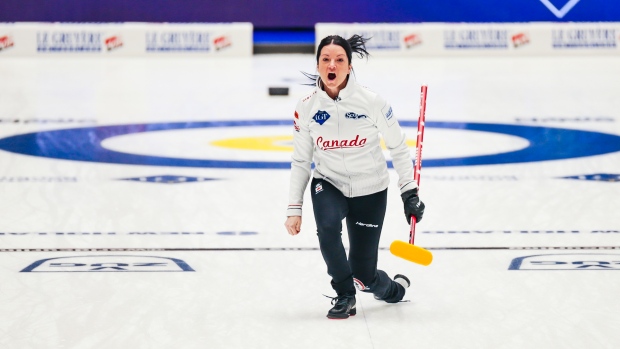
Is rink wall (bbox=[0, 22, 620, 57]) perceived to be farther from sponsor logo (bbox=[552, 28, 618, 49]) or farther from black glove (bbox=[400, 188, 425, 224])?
black glove (bbox=[400, 188, 425, 224])

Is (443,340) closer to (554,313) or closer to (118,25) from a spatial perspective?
(554,313)

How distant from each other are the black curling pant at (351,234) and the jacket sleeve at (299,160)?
0.20 feet

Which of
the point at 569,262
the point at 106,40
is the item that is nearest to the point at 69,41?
the point at 106,40

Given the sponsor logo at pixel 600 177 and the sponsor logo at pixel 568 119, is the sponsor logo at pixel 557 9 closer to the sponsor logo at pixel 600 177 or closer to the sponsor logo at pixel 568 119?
the sponsor logo at pixel 568 119

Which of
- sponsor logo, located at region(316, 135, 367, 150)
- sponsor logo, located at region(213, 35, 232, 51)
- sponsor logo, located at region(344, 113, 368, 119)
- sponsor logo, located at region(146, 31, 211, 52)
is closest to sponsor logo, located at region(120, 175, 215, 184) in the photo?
sponsor logo, located at region(316, 135, 367, 150)

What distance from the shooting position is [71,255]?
561cm

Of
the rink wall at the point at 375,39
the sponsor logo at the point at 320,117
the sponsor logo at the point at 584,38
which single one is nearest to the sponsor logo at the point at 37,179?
the sponsor logo at the point at 320,117

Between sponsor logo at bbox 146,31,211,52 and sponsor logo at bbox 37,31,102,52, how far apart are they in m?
0.94

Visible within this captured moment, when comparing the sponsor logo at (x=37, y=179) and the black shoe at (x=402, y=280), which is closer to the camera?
the black shoe at (x=402, y=280)

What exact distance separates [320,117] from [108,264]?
5.65 feet

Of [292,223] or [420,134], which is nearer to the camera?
[292,223]

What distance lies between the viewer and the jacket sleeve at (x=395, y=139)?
4305mm

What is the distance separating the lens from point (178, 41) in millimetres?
18703

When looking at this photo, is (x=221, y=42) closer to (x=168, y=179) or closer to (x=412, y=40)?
(x=412, y=40)
